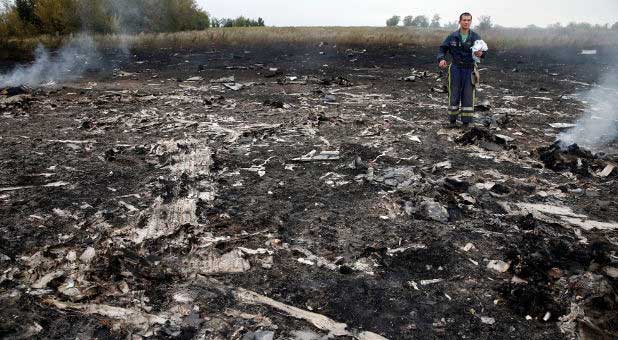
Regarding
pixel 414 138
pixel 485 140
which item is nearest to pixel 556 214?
pixel 485 140

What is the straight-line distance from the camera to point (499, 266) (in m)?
2.63

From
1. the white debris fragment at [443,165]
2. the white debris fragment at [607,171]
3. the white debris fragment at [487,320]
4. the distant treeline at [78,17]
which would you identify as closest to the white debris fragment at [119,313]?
the white debris fragment at [487,320]

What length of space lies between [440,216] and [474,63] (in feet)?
11.5

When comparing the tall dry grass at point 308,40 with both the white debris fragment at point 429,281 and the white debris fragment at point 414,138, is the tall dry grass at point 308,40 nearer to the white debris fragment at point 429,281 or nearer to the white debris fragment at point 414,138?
the white debris fragment at point 414,138

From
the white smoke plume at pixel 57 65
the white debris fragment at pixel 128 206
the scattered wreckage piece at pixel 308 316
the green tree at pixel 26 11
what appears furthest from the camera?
the green tree at pixel 26 11

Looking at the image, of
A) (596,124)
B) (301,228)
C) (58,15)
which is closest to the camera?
(301,228)

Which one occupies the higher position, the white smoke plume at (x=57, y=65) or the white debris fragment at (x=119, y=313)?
the white smoke plume at (x=57, y=65)

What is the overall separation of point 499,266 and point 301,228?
1480 mm

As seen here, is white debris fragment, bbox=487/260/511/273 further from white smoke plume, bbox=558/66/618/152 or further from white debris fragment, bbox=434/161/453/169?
white smoke plume, bbox=558/66/618/152

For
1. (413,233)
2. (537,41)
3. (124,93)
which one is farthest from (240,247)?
(537,41)

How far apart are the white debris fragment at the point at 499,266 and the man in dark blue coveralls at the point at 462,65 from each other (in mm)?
3771

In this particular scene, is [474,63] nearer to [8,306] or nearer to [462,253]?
[462,253]

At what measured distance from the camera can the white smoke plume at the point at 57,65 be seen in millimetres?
10805

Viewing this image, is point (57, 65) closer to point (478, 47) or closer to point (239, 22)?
point (478, 47)
